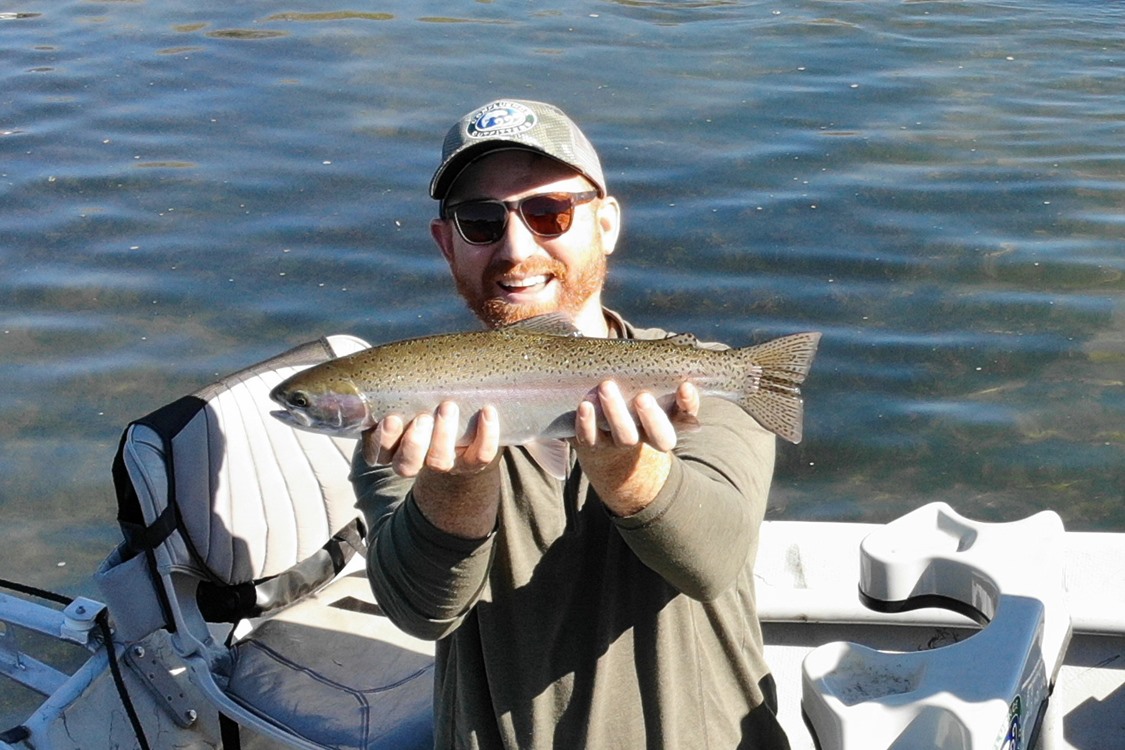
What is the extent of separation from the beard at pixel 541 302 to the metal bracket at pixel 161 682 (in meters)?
1.84

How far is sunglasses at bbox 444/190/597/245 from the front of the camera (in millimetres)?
3148

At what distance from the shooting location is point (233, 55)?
530 inches

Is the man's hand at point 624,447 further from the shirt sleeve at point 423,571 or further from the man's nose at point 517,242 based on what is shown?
the man's nose at point 517,242

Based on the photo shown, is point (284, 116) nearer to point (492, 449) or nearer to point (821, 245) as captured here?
point (821, 245)

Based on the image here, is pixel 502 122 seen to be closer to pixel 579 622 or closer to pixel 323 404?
pixel 323 404

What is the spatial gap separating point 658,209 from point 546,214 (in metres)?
6.71

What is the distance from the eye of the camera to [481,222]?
3.17 metres

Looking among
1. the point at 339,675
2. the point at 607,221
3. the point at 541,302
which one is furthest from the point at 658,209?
the point at 541,302

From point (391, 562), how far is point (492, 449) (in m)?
0.45

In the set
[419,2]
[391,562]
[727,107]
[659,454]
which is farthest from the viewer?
[419,2]

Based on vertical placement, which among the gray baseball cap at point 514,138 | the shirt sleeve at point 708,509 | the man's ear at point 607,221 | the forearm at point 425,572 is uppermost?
the gray baseball cap at point 514,138

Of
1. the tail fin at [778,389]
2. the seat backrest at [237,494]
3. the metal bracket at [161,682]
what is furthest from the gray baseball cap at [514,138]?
the metal bracket at [161,682]

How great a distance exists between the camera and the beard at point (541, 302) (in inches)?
122

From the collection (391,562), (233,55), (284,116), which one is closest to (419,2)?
(233,55)
